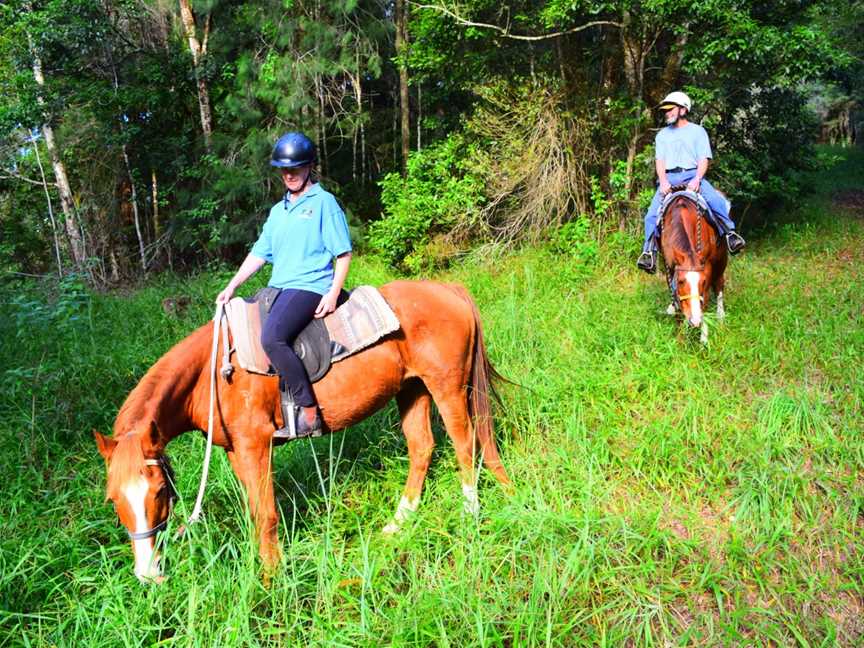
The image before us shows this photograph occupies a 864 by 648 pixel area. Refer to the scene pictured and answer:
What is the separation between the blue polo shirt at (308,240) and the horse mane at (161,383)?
1.97 feet

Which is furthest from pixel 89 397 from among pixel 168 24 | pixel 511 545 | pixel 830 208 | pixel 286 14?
pixel 830 208

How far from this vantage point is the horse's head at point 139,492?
2.41m

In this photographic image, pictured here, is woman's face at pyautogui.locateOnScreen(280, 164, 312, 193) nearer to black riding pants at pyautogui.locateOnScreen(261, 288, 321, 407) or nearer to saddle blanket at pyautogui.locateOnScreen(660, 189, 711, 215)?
black riding pants at pyautogui.locateOnScreen(261, 288, 321, 407)

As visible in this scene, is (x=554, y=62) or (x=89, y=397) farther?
(x=554, y=62)

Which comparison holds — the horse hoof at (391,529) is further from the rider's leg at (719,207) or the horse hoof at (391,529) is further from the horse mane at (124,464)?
the rider's leg at (719,207)

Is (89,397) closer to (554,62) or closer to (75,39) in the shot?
(554,62)

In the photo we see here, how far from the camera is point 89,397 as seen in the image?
5156 millimetres

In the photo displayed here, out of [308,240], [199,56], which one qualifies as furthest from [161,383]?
[199,56]

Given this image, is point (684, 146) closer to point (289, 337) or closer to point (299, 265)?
point (299, 265)

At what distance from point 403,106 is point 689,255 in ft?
31.4

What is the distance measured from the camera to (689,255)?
17.6 feet

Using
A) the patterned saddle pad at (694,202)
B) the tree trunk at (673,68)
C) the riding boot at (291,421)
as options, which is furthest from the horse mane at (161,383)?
the tree trunk at (673,68)

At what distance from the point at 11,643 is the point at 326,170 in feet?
42.9

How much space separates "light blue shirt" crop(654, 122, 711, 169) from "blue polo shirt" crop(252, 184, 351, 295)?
4702mm
